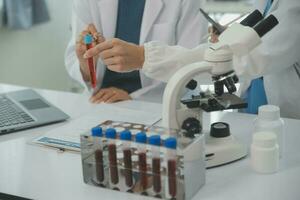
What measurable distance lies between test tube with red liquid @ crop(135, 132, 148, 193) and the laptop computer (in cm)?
51

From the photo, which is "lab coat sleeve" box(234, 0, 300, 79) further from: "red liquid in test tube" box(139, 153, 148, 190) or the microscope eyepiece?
"red liquid in test tube" box(139, 153, 148, 190)

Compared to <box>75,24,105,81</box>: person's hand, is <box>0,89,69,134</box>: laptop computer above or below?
below

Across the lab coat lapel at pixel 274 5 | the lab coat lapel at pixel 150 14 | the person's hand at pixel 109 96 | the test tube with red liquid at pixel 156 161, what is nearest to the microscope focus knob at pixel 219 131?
the test tube with red liquid at pixel 156 161

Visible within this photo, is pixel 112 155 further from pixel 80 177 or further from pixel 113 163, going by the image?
pixel 80 177

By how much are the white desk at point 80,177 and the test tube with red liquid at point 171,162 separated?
72 millimetres

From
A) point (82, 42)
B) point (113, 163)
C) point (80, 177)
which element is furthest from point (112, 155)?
point (82, 42)

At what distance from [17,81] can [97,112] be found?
173cm

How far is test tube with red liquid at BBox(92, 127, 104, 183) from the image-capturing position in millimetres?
1049

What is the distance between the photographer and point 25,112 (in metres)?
1.50

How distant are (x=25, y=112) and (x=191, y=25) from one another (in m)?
0.65

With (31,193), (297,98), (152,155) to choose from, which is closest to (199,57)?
(297,98)

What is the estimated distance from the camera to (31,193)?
1.07 metres

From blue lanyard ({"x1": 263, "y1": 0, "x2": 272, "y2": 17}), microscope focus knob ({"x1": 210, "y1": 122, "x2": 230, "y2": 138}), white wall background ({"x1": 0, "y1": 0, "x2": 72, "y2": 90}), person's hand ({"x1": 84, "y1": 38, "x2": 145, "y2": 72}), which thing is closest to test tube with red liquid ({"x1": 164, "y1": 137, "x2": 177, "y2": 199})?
microscope focus knob ({"x1": 210, "y1": 122, "x2": 230, "y2": 138})

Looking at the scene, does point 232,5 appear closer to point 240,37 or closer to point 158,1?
point 158,1
